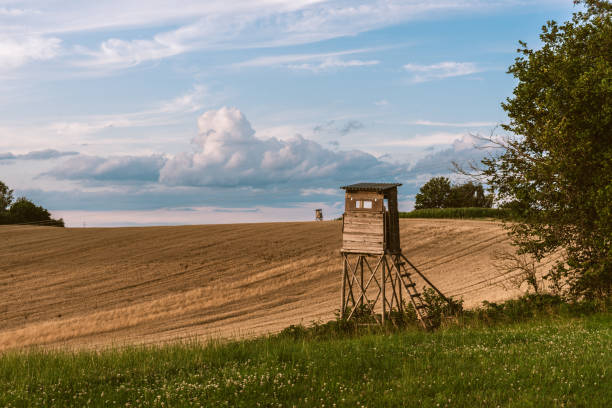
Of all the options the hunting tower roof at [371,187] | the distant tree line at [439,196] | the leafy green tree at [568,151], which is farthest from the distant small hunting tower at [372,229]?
the distant tree line at [439,196]

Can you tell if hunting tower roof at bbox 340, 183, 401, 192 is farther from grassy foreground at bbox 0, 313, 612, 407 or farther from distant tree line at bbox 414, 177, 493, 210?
distant tree line at bbox 414, 177, 493, 210

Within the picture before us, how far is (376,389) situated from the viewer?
1195cm

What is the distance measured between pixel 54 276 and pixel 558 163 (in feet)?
120

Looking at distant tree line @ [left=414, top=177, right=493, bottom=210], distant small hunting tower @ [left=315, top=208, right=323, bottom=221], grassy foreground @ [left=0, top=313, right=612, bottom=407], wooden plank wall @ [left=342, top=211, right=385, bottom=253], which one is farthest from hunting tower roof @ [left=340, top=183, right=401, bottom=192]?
distant tree line @ [left=414, top=177, right=493, bottom=210]

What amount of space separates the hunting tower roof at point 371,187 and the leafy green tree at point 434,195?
67706 mm

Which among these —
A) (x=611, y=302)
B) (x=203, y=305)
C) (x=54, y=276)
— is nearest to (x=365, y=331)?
(x=611, y=302)

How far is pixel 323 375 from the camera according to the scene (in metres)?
12.8

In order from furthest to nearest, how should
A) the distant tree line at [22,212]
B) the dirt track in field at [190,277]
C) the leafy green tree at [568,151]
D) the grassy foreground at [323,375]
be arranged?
1. the distant tree line at [22,212]
2. the dirt track in field at [190,277]
3. the leafy green tree at [568,151]
4. the grassy foreground at [323,375]

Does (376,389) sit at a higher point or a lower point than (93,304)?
higher

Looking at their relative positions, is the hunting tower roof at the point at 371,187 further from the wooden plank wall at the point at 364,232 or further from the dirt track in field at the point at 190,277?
the dirt track in field at the point at 190,277

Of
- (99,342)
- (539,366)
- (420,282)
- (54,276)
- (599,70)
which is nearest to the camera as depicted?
(539,366)

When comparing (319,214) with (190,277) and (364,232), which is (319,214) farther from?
(364,232)

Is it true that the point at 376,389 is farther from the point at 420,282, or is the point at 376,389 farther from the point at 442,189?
the point at 442,189

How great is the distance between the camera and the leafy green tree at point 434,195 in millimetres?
92125
